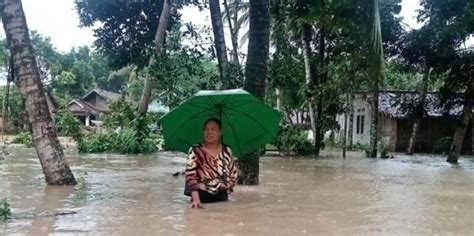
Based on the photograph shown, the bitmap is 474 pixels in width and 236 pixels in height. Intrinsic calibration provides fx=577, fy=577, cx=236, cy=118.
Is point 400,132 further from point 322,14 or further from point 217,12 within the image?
point 217,12

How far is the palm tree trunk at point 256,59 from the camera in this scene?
35.0ft

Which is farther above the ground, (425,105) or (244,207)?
(425,105)

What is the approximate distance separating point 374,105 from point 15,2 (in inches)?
689

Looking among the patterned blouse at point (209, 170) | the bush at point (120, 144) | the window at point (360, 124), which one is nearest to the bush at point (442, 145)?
the window at point (360, 124)

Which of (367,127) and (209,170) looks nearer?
(209,170)

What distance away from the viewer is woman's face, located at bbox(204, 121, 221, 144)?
24.0ft

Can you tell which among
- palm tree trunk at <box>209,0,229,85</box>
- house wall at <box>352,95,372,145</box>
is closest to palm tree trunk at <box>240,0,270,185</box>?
palm tree trunk at <box>209,0,229,85</box>

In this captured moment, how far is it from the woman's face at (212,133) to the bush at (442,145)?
85.6ft

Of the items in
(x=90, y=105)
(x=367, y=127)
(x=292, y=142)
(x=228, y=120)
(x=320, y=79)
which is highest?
(x=90, y=105)

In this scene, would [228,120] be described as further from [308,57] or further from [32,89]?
[308,57]

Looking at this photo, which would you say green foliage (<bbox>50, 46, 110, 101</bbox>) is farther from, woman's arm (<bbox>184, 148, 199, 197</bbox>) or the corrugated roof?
woman's arm (<bbox>184, 148, 199, 197</bbox>)

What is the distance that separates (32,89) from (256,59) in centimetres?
397

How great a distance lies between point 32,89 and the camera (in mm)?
9586

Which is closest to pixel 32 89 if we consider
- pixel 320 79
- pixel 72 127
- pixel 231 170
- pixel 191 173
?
pixel 191 173
